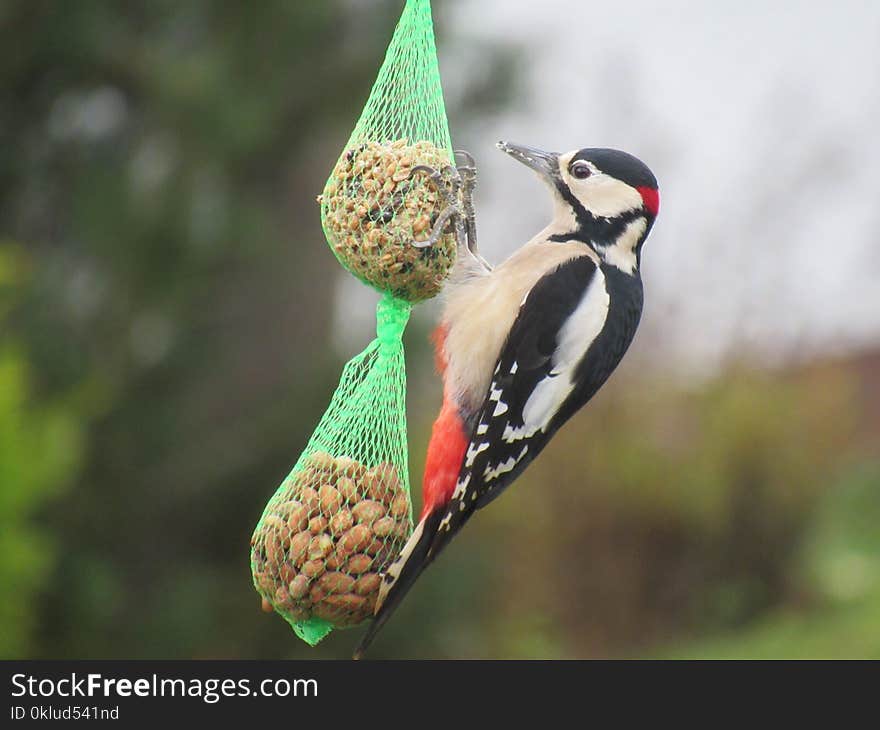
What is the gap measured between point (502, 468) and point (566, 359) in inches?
10.9

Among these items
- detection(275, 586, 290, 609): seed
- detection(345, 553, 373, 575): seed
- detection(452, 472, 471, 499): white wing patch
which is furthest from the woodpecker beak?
detection(275, 586, 290, 609): seed

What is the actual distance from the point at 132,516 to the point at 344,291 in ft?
6.27

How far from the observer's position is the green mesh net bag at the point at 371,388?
7.59 ft

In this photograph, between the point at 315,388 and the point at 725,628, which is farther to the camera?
the point at 725,628

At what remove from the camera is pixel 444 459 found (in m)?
2.56

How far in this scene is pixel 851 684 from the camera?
15.3 ft

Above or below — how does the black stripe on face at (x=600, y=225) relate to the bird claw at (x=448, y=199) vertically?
below

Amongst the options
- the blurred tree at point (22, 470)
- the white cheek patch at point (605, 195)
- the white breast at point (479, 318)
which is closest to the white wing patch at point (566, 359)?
the white breast at point (479, 318)

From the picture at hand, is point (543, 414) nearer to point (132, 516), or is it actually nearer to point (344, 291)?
point (132, 516)

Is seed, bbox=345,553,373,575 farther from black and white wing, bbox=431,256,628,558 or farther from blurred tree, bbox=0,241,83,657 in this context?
blurred tree, bbox=0,241,83,657

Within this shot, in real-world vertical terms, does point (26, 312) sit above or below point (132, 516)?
above

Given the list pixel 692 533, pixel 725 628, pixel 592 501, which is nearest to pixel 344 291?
pixel 592 501

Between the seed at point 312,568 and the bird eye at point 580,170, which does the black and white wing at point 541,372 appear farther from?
the seed at point 312,568

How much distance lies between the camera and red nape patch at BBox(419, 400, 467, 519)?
2.48m
